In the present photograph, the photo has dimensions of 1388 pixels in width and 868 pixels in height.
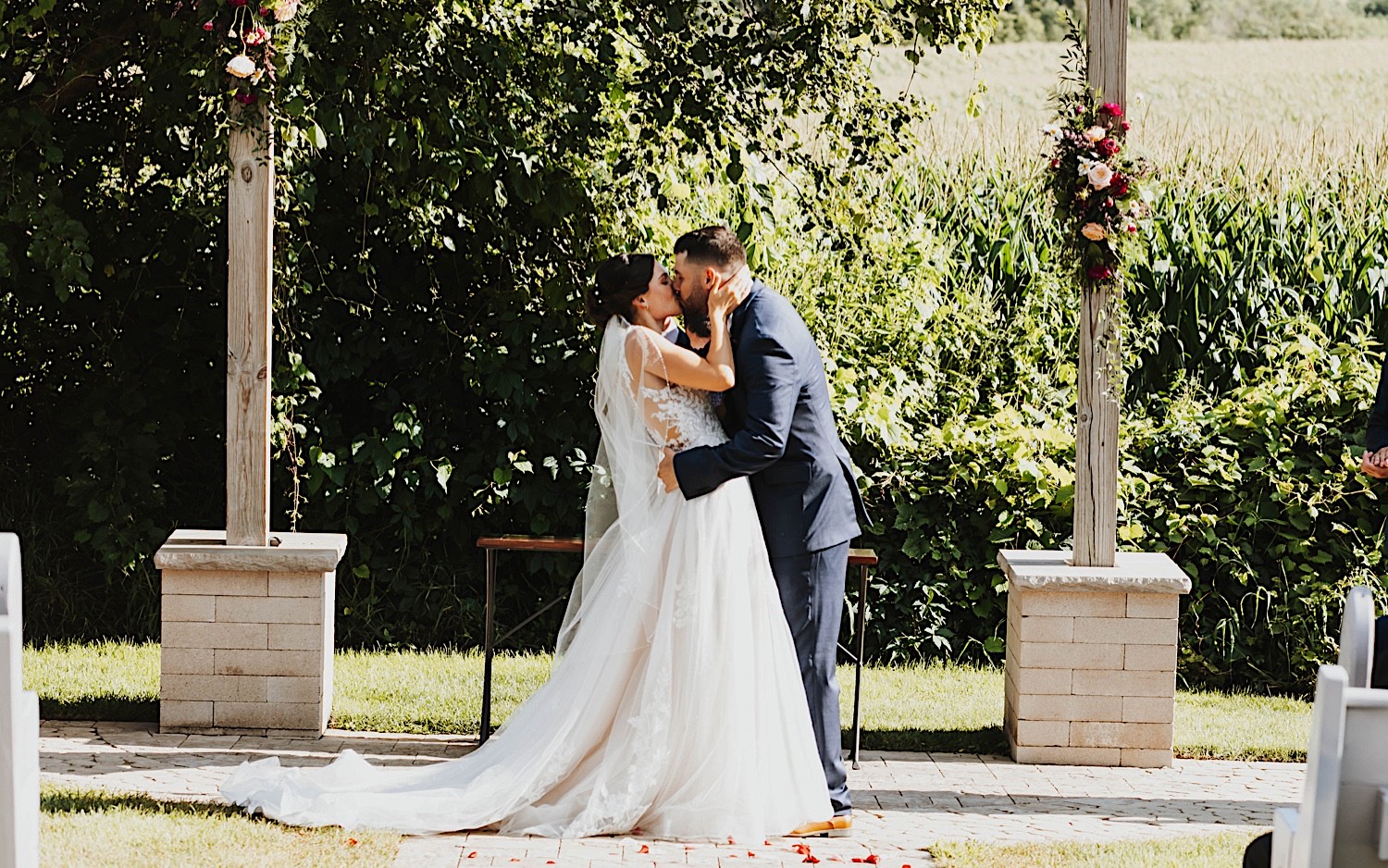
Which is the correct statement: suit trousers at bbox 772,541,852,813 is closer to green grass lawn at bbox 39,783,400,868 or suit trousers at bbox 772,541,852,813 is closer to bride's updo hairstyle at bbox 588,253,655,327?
bride's updo hairstyle at bbox 588,253,655,327

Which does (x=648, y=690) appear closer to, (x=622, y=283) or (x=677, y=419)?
(x=677, y=419)

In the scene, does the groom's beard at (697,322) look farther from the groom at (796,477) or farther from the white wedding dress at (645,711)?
the white wedding dress at (645,711)

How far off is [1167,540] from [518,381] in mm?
3093

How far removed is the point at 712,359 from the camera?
462 centimetres

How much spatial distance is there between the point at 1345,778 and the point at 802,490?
238cm

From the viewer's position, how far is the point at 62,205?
671 centimetres

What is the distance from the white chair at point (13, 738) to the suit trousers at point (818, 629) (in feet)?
7.82

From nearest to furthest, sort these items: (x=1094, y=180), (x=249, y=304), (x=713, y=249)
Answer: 1. (x=713, y=249)
2. (x=1094, y=180)
3. (x=249, y=304)

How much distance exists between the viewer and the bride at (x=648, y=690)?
4.49 metres

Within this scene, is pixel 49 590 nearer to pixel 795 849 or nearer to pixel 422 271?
pixel 422 271

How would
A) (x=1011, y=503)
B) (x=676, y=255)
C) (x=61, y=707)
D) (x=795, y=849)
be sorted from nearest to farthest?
1. (x=795, y=849)
2. (x=676, y=255)
3. (x=61, y=707)
4. (x=1011, y=503)

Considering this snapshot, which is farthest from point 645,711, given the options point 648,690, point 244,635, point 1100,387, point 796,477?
point 1100,387

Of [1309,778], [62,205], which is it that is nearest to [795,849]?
[1309,778]

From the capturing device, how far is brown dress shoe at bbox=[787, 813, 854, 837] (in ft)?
14.9
